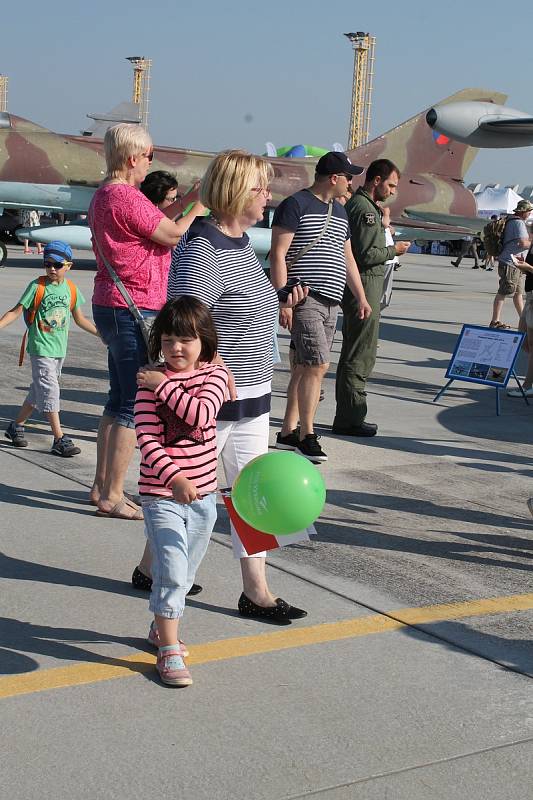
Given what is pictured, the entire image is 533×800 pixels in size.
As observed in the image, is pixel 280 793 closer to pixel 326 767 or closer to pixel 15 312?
pixel 326 767

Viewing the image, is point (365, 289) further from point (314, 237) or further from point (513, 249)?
point (513, 249)

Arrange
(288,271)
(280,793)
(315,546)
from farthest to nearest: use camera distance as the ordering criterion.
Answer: (288,271) → (315,546) → (280,793)

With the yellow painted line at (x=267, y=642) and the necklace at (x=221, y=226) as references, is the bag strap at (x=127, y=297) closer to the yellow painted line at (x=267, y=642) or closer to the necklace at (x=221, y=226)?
the necklace at (x=221, y=226)

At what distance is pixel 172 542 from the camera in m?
3.76

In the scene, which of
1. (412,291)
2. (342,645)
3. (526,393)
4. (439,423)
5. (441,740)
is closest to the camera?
(441,740)

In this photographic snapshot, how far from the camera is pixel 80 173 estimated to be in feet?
87.0

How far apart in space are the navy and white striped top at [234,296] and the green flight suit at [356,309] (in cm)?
367

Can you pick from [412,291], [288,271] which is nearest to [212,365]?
[288,271]

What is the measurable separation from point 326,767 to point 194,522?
3.42 feet

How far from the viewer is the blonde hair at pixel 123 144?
5355 mm

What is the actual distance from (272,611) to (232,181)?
1.76 m

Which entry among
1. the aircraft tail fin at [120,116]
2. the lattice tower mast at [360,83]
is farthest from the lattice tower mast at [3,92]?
the aircraft tail fin at [120,116]

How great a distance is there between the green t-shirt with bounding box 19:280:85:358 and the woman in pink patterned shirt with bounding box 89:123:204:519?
1.51 meters

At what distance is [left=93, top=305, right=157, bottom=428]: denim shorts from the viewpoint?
5586mm
